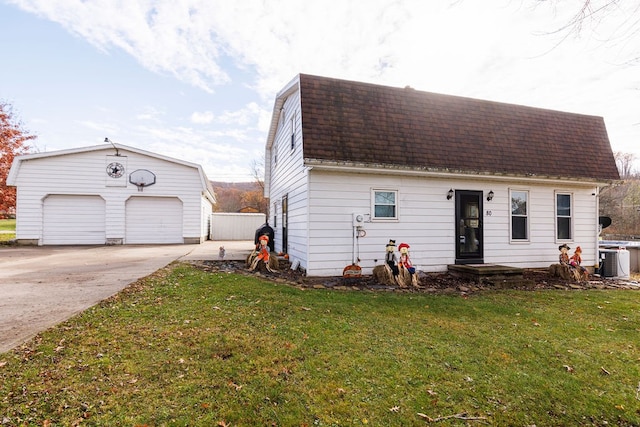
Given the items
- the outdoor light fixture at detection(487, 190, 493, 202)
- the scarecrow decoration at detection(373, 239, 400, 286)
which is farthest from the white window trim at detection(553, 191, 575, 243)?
the scarecrow decoration at detection(373, 239, 400, 286)

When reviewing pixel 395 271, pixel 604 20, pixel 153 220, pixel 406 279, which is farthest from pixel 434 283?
pixel 153 220

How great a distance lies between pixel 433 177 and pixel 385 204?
149 centimetres

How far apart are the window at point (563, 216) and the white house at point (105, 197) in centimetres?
1470

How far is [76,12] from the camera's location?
316 inches

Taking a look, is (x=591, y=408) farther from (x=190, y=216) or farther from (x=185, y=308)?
(x=190, y=216)

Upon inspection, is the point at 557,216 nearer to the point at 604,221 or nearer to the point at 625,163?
the point at 604,221

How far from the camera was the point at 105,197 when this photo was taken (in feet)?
48.0

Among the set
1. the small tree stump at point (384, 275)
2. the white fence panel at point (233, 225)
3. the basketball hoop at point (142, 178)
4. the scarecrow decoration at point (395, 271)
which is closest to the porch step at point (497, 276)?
the scarecrow decoration at point (395, 271)

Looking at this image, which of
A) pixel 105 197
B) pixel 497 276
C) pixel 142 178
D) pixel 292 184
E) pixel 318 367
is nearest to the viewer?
pixel 318 367

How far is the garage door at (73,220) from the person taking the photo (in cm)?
1423

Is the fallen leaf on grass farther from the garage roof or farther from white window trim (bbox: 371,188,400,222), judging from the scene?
the garage roof

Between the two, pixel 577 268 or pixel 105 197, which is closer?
pixel 577 268

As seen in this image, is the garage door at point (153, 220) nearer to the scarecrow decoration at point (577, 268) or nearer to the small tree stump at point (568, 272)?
the small tree stump at point (568, 272)

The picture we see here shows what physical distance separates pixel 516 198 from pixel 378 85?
5.01 metres
